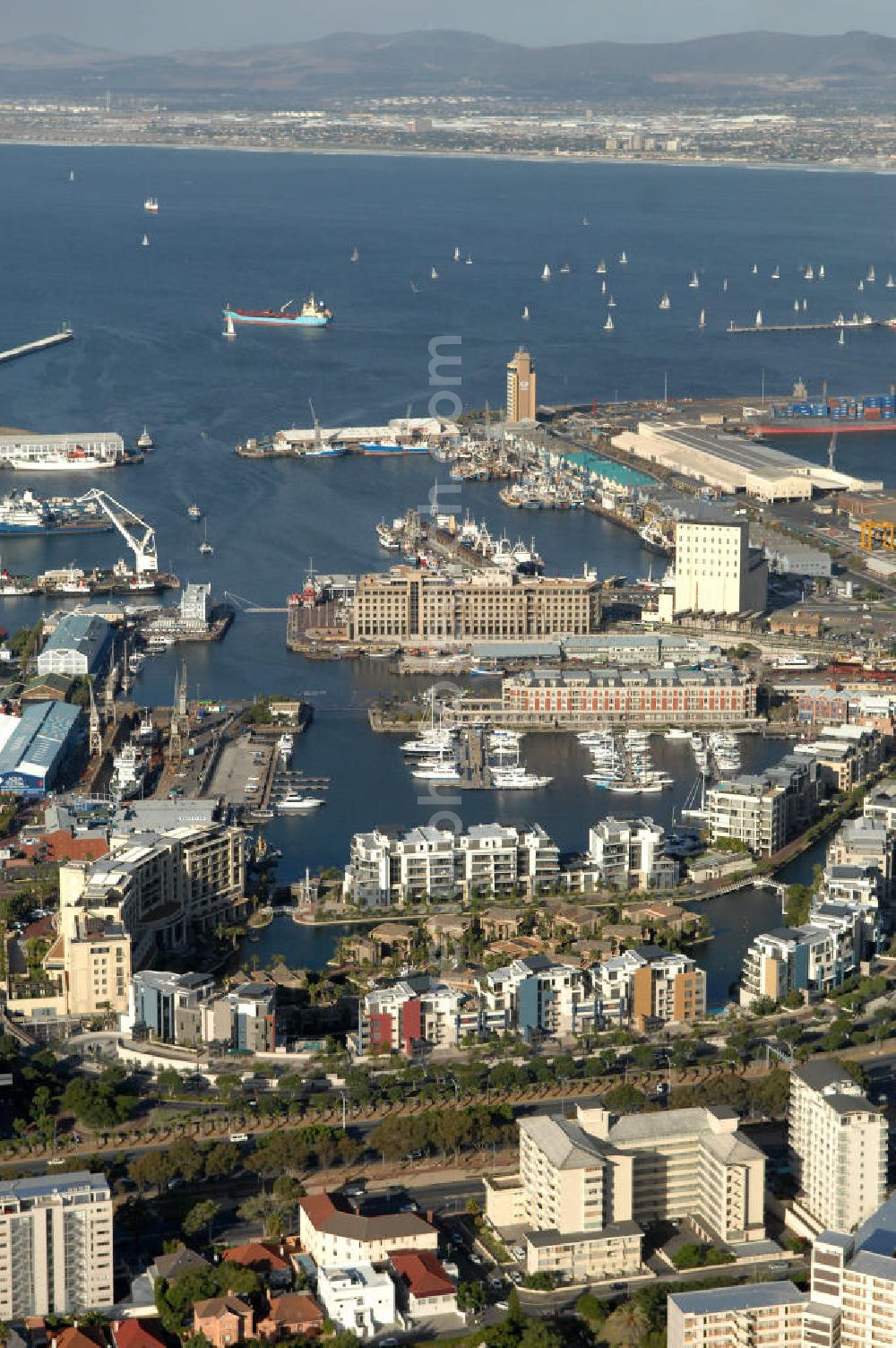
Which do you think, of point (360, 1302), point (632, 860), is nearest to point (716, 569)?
point (632, 860)

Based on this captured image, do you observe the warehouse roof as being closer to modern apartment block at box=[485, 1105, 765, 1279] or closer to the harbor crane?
the harbor crane

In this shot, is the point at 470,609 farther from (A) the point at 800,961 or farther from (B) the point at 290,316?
(B) the point at 290,316

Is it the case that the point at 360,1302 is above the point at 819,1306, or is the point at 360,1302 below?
below

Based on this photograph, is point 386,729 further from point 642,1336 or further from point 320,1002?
point 642,1336

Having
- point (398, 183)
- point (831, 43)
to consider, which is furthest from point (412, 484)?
point (831, 43)

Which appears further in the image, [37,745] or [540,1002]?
[37,745]

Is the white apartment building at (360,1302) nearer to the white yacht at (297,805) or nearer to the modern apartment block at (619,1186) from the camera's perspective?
the modern apartment block at (619,1186)

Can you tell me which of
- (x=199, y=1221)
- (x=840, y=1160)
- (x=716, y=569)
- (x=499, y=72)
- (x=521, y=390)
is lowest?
(x=199, y=1221)

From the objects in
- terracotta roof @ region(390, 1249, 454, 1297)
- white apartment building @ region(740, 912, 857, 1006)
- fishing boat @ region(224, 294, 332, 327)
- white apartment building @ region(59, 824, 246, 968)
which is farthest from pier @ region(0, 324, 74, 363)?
terracotta roof @ region(390, 1249, 454, 1297)
